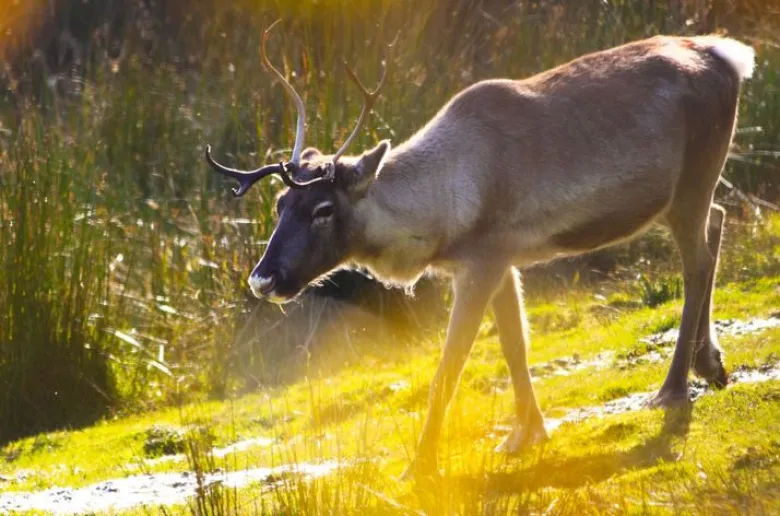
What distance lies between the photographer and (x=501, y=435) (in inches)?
324

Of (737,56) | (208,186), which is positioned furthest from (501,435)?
(208,186)

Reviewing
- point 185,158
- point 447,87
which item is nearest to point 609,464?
point 447,87

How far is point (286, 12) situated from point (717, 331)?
8.08m

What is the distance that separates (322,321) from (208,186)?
317 centimetres

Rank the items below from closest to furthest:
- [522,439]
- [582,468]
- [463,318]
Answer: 1. [582,468]
2. [463,318]
3. [522,439]

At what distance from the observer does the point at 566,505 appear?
5.82m

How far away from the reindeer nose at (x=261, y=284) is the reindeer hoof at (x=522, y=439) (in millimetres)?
1615

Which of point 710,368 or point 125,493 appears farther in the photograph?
point 710,368

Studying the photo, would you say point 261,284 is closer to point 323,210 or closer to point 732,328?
point 323,210

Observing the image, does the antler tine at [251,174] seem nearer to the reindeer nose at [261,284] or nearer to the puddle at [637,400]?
the reindeer nose at [261,284]

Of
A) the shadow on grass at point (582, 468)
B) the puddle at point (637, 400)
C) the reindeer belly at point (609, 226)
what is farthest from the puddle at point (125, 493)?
the reindeer belly at point (609, 226)

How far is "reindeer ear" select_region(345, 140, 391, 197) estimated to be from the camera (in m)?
7.46

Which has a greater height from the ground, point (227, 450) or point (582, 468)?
point (582, 468)

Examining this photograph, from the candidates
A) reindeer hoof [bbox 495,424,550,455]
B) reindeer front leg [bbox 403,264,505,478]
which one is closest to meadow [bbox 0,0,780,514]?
reindeer hoof [bbox 495,424,550,455]
